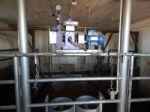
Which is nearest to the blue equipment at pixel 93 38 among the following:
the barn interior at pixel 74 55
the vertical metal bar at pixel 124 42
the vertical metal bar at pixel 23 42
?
the barn interior at pixel 74 55

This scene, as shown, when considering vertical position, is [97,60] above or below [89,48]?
below

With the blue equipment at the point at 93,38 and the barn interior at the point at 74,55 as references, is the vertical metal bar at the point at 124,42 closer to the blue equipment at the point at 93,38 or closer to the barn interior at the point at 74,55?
the barn interior at the point at 74,55

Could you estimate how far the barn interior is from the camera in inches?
53.7

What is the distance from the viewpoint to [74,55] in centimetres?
140

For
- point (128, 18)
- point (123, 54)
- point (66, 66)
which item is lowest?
point (66, 66)

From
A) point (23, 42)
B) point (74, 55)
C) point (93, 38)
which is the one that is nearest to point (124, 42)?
point (93, 38)

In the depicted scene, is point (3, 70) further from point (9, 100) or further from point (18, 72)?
point (18, 72)

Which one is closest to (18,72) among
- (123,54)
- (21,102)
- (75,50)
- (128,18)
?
(21,102)

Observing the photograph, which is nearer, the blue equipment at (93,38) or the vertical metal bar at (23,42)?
the vertical metal bar at (23,42)

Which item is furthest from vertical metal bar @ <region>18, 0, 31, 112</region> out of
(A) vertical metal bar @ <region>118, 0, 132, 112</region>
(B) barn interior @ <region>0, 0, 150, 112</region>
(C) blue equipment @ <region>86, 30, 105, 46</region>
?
(A) vertical metal bar @ <region>118, 0, 132, 112</region>

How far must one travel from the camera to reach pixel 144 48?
4.70m

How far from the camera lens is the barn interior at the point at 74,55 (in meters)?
1.36

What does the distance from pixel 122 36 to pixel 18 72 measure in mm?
1076

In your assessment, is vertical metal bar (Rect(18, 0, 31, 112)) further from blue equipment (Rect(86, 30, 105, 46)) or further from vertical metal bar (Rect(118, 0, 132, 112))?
vertical metal bar (Rect(118, 0, 132, 112))
